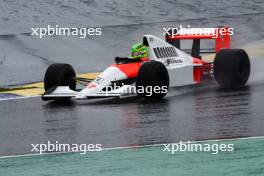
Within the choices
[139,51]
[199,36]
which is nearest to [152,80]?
[139,51]

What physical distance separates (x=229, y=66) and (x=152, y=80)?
2.46 meters

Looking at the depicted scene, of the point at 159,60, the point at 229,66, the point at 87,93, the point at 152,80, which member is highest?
the point at 159,60

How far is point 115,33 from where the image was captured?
24.8 m

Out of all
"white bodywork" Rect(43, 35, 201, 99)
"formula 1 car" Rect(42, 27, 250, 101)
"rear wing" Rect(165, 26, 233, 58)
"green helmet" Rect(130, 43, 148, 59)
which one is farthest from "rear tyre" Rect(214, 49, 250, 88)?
"green helmet" Rect(130, 43, 148, 59)

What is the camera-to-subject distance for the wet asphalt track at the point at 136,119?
12141mm

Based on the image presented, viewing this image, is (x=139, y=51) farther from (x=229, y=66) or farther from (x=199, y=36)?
(x=199, y=36)

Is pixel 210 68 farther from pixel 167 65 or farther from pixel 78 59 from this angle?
pixel 78 59

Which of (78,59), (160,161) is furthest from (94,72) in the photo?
(160,161)

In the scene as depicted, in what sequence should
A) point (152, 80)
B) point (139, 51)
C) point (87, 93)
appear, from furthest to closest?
point (139, 51), point (87, 93), point (152, 80)

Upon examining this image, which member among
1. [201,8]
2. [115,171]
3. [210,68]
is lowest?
[115,171]

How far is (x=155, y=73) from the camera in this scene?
15.8m

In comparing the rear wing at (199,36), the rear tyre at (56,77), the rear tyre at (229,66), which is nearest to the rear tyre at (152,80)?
the rear tyre at (56,77)

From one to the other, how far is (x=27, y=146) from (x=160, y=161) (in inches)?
91.6

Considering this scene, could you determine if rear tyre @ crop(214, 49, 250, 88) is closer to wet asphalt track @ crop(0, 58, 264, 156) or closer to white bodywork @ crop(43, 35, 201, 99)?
wet asphalt track @ crop(0, 58, 264, 156)
